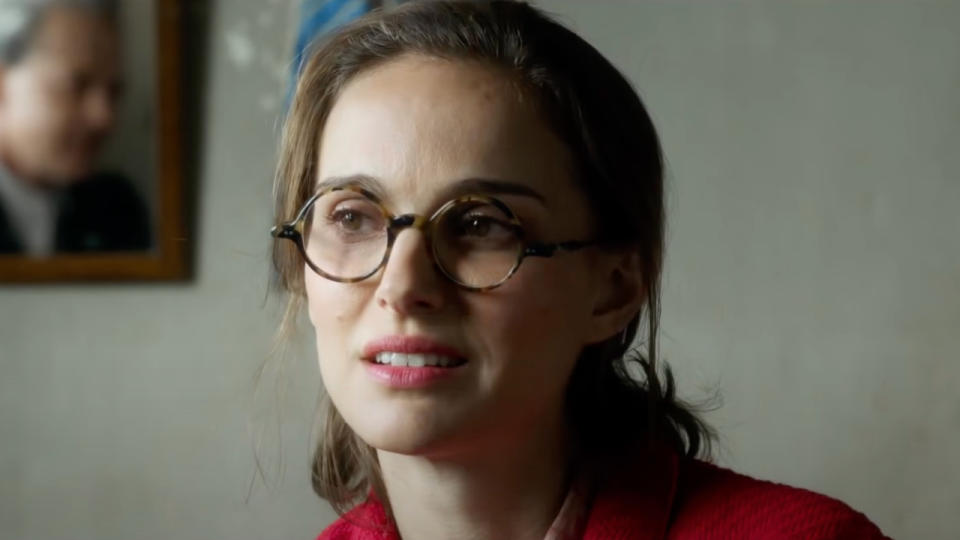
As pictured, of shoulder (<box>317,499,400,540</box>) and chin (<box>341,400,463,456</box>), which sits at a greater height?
chin (<box>341,400,463,456</box>)

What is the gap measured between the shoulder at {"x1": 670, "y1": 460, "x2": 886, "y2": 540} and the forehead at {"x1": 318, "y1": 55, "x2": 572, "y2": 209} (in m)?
0.30

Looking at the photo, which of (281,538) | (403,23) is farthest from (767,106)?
(281,538)

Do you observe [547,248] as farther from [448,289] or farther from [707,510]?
[707,510]

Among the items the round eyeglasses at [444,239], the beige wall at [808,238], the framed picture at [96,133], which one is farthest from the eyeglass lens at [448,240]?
the framed picture at [96,133]

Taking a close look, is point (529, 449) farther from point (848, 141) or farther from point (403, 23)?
point (848, 141)

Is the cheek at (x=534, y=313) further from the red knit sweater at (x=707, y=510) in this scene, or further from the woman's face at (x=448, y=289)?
the red knit sweater at (x=707, y=510)

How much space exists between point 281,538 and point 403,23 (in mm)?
993

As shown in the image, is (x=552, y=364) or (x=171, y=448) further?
(x=171, y=448)

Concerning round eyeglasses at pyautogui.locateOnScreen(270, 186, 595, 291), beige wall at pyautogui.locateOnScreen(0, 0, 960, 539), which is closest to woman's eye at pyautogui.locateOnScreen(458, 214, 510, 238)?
round eyeglasses at pyautogui.locateOnScreen(270, 186, 595, 291)

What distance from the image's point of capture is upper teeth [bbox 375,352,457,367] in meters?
0.84

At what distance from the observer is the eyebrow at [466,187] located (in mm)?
841

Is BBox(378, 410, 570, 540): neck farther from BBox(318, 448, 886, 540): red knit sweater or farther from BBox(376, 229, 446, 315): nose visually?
BBox(376, 229, 446, 315): nose

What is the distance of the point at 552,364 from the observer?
0.90m

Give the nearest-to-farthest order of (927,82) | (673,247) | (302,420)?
(927,82) → (673,247) → (302,420)
